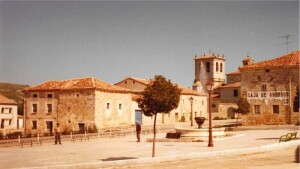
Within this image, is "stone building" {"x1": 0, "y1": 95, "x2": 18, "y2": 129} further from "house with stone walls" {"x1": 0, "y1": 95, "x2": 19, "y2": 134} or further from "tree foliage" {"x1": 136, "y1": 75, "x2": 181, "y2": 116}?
"tree foliage" {"x1": 136, "y1": 75, "x2": 181, "y2": 116}

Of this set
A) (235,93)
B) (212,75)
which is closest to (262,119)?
(235,93)

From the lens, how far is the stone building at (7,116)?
51.1 metres

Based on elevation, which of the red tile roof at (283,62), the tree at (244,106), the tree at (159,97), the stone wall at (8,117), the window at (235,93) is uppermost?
the red tile roof at (283,62)

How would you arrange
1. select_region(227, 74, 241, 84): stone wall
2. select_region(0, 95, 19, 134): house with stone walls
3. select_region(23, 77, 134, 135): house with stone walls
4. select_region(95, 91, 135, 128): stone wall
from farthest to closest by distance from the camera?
select_region(227, 74, 241, 84): stone wall → select_region(0, 95, 19, 134): house with stone walls → select_region(95, 91, 135, 128): stone wall → select_region(23, 77, 134, 135): house with stone walls

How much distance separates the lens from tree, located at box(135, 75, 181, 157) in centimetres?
1331

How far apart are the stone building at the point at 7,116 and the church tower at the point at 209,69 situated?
41.5 metres

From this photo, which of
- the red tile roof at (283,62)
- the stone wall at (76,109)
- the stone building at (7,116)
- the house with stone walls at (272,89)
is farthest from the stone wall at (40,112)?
the red tile roof at (283,62)

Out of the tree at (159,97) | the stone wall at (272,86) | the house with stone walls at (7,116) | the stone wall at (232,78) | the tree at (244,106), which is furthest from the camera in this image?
the stone wall at (232,78)

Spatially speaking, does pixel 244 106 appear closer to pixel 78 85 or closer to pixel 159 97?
pixel 78 85

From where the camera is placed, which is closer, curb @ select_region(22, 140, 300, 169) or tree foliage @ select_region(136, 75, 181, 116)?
curb @ select_region(22, 140, 300, 169)

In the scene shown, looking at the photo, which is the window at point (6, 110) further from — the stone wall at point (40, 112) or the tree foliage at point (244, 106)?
the tree foliage at point (244, 106)

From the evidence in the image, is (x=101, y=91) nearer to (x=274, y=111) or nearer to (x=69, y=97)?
(x=69, y=97)

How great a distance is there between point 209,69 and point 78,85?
159 feet

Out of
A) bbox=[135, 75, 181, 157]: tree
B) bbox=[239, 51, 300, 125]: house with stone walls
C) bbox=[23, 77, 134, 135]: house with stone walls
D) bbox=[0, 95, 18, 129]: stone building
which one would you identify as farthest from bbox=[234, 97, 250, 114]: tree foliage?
bbox=[0, 95, 18, 129]: stone building
